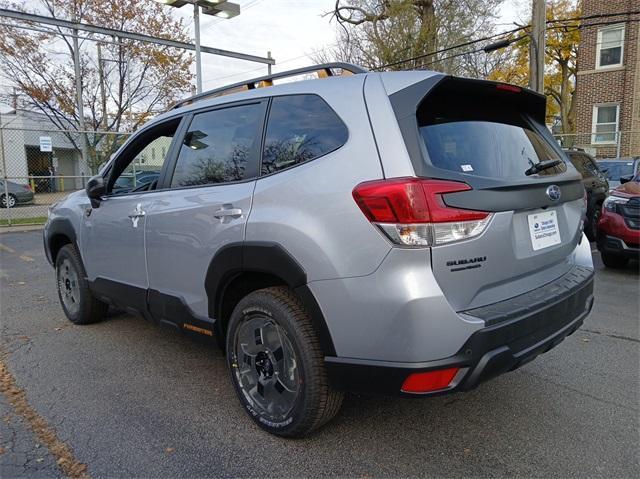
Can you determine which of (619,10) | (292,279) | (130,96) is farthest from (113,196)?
(619,10)

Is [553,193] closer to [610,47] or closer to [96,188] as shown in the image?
[96,188]

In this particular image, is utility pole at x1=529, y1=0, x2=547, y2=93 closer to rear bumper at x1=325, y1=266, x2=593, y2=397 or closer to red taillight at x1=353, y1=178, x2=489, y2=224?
rear bumper at x1=325, y1=266, x2=593, y2=397

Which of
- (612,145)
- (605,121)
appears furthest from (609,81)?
(612,145)

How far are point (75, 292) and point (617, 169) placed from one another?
1316 cm

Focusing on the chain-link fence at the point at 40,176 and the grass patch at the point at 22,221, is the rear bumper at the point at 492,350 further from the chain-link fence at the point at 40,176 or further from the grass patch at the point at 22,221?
the grass patch at the point at 22,221

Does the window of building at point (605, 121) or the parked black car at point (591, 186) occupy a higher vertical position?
the window of building at point (605, 121)

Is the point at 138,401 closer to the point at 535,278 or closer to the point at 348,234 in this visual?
the point at 348,234

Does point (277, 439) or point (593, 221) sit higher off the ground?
point (593, 221)

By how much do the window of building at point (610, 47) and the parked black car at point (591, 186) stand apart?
14.8 meters

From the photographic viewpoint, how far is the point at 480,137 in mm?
2609

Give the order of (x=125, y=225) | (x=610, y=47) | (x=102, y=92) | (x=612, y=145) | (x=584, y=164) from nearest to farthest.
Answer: (x=125, y=225) < (x=584, y=164) < (x=102, y=92) < (x=612, y=145) < (x=610, y=47)

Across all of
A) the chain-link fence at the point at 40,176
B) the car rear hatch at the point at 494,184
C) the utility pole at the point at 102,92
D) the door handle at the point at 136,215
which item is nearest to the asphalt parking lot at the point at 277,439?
the car rear hatch at the point at 494,184

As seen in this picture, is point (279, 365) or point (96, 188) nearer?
point (279, 365)

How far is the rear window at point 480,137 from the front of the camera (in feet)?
7.84
